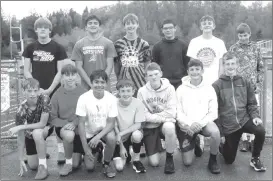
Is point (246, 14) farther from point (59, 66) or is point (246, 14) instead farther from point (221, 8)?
point (59, 66)

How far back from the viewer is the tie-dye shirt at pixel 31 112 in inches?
175

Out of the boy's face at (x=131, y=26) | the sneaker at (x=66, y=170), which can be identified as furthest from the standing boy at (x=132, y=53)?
the sneaker at (x=66, y=170)

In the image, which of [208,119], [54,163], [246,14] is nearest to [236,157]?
[208,119]

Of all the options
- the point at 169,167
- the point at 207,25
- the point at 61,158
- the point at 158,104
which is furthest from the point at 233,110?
the point at 61,158

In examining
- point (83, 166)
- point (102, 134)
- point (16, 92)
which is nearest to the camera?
point (102, 134)

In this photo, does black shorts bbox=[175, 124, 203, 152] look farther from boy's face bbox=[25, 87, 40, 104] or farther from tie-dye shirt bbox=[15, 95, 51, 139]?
boy's face bbox=[25, 87, 40, 104]

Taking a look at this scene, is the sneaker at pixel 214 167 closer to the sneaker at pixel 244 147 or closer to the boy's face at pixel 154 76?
the sneaker at pixel 244 147

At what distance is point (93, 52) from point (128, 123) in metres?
1.25

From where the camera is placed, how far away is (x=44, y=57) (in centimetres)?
515

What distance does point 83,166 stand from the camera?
478cm

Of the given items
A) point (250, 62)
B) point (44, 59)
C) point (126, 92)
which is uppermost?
point (44, 59)

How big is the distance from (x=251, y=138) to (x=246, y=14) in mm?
51776

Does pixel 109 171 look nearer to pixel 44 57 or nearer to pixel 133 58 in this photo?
pixel 133 58

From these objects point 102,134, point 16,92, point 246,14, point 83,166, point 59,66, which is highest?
point 246,14
